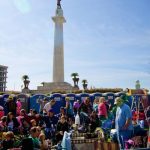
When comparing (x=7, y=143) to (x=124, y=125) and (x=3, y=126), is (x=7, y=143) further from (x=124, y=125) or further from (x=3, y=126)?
(x=3, y=126)

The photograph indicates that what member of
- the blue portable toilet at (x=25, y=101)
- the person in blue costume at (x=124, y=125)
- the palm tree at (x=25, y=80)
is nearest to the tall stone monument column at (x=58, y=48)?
the palm tree at (x=25, y=80)

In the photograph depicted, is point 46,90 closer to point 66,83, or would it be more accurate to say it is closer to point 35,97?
point 66,83

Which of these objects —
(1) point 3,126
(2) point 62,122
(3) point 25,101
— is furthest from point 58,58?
(2) point 62,122

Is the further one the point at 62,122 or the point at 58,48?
the point at 58,48

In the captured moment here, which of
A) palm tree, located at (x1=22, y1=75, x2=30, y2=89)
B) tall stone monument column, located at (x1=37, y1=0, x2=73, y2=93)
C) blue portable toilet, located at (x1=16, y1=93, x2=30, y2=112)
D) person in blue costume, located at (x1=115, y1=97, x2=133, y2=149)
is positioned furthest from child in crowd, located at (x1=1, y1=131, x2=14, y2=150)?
palm tree, located at (x1=22, y1=75, x2=30, y2=89)

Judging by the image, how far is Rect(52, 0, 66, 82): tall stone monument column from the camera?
59.7m

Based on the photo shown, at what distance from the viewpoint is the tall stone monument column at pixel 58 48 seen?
196ft

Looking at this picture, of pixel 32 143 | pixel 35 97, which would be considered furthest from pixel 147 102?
pixel 32 143

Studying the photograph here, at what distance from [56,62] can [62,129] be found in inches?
1858

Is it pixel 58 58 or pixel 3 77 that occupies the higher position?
pixel 3 77

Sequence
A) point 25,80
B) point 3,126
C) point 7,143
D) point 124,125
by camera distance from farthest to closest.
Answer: point 25,80
point 3,126
point 124,125
point 7,143

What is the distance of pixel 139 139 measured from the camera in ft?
33.6

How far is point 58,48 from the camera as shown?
2350 inches

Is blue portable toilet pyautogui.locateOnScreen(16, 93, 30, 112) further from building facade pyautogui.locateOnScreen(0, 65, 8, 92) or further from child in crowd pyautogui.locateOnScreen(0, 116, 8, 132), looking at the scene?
building facade pyautogui.locateOnScreen(0, 65, 8, 92)
